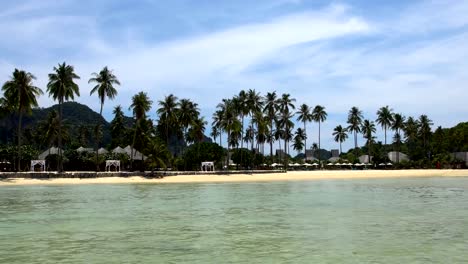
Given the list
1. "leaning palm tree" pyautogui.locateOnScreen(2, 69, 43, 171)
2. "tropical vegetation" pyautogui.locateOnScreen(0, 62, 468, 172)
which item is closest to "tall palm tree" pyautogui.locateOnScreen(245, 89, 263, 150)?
"tropical vegetation" pyautogui.locateOnScreen(0, 62, 468, 172)

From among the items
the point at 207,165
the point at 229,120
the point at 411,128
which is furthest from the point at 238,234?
the point at 411,128

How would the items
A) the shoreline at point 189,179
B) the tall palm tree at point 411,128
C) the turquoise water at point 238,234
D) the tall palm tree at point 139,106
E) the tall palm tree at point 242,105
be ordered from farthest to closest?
the tall palm tree at point 411,128 → the tall palm tree at point 242,105 → the tall palm tree at point 139,106 → the shoreline at point 189,179 → the turquoise water at point 238,234

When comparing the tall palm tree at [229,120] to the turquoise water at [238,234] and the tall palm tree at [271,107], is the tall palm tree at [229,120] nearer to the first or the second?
the tall palm tree at [271,107]

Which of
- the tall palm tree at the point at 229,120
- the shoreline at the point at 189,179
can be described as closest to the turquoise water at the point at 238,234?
the shoreline at the point at 189,179

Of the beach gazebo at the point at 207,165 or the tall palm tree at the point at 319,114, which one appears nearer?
the beach gazebo at the point at 207,165

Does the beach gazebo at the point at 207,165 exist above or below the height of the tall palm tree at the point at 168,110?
below

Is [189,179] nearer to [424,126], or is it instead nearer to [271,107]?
[271,107]

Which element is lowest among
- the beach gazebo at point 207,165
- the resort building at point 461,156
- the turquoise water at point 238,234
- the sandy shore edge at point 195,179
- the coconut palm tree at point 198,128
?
the turquoise water at point 238,234

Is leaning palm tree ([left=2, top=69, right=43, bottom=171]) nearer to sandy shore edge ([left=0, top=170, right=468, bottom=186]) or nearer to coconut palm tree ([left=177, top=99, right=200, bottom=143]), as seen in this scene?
sandy shore edge ([left=0, top=170, right=468, bottom=186])

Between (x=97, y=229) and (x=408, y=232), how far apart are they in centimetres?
1328

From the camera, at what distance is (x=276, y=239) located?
18.4 m

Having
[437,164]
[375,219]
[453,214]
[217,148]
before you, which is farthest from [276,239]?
[437,164]

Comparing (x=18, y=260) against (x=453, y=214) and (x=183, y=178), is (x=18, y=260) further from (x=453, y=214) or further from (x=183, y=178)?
(x=183, y=178)

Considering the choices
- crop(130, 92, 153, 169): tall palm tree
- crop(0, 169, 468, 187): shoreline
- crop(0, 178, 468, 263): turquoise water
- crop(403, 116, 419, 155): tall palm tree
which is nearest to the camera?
crop(0, 178, 468, 263): turquoise water
